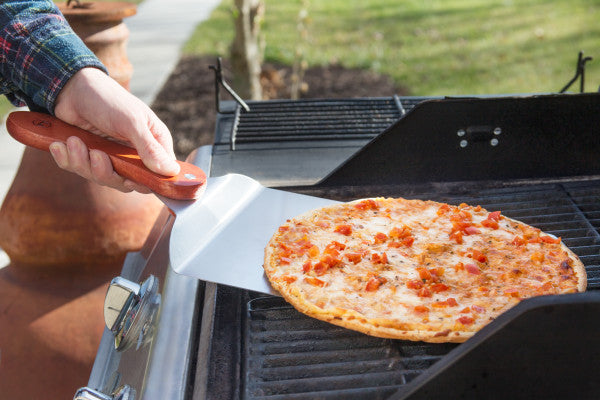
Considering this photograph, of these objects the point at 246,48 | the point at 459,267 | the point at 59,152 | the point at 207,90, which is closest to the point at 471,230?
the point at 459,267

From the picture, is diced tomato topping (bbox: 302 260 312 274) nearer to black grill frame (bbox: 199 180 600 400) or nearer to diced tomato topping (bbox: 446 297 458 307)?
black grill frame (bbox: 199 180 600 400)

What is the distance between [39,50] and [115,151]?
44cm

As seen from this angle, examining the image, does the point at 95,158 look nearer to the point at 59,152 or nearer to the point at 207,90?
the point at 59,152

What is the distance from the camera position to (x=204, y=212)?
6.07 feet

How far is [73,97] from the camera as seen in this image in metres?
1.93

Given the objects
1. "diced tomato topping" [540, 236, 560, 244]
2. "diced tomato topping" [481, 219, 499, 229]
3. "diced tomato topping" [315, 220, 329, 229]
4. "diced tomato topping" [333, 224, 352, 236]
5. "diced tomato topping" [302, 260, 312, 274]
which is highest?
"diced tomato topping" [540, 236, 560, 244]

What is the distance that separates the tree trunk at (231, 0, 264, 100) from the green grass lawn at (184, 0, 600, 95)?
7.02 ft

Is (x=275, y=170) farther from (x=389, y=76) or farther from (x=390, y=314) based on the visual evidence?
(x=389, y=76)

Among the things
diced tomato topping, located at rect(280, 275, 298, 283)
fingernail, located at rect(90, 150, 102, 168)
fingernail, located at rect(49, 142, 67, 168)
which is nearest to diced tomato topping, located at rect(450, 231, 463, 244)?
diced tomato topping, located at rect(280, 275, 298, 283)

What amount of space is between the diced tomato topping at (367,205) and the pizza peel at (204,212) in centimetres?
19

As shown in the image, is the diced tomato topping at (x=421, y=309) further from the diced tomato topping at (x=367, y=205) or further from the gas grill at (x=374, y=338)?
the diced tomato topping at (x=367, y=205)

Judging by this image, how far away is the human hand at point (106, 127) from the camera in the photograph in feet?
5.86

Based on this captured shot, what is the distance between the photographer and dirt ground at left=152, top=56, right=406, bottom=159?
19.4 feet

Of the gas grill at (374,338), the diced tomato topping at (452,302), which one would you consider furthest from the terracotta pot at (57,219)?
the diced tomato topping at (452,302)
